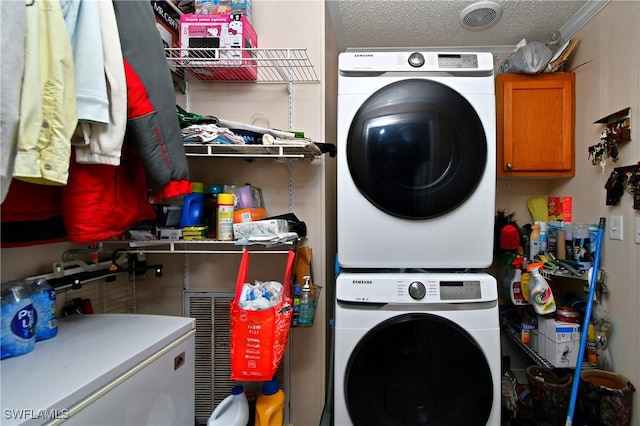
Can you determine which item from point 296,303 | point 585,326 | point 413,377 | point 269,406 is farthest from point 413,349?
point 585,326

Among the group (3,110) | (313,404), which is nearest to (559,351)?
(313,404)

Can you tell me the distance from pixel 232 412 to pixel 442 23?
2646 millimetres

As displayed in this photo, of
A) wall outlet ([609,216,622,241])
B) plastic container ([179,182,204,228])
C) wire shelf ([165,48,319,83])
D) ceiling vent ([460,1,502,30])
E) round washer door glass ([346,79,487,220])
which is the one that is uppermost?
ceiling vent ([460,1,502,30])

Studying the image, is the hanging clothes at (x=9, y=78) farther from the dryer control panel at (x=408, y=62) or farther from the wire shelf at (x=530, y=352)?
the wire shelf at (x=530, y=352)

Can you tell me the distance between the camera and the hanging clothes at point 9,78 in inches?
24.2

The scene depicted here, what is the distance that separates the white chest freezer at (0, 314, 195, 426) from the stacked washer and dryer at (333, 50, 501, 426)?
24.0 inches

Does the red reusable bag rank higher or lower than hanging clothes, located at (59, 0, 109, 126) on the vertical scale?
lower

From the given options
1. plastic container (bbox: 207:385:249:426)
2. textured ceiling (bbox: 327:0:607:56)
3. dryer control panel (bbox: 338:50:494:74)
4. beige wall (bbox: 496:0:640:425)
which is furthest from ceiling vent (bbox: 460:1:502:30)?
plastic container (bbox: 207:385:249:426)

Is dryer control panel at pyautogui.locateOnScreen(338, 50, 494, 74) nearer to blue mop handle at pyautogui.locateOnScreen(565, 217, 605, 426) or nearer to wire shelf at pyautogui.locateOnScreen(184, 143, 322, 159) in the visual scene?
wire shelf at pyautogui.locateOnScreen(184, 143, 322, 159)

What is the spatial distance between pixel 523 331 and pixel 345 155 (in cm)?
173

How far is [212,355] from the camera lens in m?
1.58

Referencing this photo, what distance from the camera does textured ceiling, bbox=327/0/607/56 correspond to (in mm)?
1746

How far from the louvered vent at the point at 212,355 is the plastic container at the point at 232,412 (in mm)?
334

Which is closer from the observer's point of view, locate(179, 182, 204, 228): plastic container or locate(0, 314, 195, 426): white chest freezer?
locate(0, 314, 195, 426): white chest freezer
